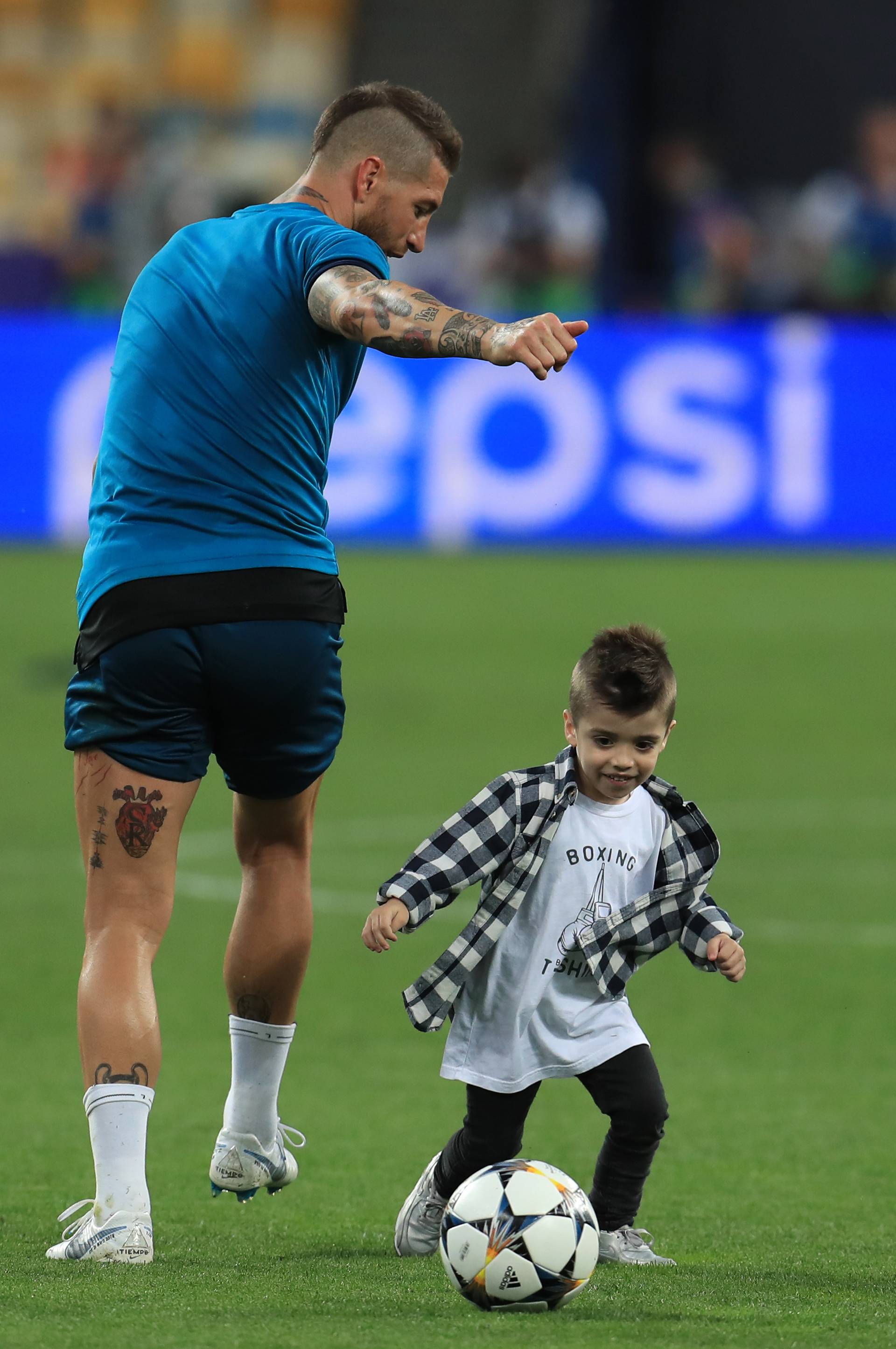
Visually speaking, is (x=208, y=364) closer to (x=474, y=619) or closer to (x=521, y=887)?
(x=521, y=887)

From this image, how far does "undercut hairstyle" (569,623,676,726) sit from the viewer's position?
171 inches

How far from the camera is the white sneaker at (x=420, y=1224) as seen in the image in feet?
15.0

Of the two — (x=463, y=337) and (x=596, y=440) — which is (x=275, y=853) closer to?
(x=463, y=337)

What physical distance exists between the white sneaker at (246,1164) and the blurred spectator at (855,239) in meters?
15.8

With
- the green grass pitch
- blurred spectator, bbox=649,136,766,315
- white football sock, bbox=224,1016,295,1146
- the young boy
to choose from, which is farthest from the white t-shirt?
blurred spectator, bbox=649,136,766,315

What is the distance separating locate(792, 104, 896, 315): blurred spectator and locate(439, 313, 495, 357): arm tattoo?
53.1ft

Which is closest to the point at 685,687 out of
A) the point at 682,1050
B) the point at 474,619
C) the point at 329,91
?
the point at 474,619

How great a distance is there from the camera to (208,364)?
173 inches

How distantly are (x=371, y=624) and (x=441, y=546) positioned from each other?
2429 mm

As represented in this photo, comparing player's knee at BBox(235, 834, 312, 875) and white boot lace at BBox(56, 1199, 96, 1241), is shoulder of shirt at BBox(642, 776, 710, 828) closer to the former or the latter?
player's knee at BBox(235, 834, 312, 875)

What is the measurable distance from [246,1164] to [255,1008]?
342 millimetres

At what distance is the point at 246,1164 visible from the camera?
4863mm

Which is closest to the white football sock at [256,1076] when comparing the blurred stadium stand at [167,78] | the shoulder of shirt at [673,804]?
the shoulder of shirt at [673,804]

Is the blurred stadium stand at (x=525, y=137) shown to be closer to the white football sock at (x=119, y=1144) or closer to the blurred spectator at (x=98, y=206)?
the blurred spectator at (x=98, y=206)
